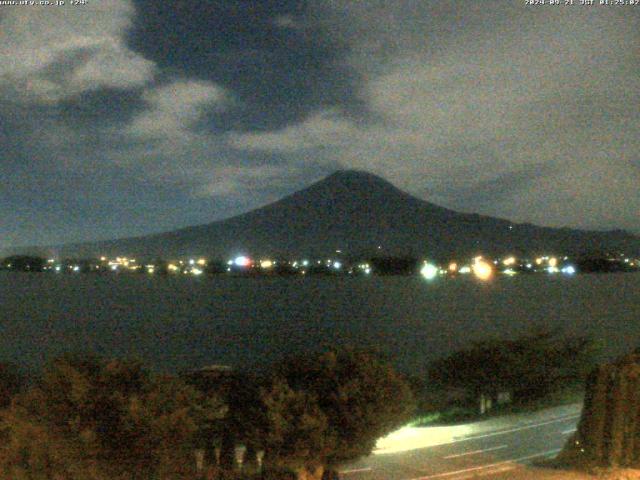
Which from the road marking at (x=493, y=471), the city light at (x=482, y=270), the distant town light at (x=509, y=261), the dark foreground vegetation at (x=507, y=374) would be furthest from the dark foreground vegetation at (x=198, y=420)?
the distant town light at (x=509, y=261)

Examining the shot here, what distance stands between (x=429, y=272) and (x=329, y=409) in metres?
97.6

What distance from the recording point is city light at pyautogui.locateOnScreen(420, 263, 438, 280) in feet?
341

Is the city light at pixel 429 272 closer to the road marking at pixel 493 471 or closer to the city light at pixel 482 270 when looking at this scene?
the city light at pixel 482 270

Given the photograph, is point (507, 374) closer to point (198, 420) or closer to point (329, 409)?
point (329, 409)

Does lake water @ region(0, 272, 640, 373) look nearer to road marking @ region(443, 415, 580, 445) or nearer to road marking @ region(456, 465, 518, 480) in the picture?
road marking @ region(443, 415, 580, 445)

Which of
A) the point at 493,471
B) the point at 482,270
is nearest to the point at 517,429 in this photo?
the point at 493,471

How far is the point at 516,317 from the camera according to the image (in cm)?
5788

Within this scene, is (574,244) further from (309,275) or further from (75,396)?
(75,396)

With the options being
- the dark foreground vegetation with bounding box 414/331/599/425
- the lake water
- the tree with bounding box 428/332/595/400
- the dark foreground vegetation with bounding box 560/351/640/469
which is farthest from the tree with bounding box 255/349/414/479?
the lake water

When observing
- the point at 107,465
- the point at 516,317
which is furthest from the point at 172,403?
the point at 516,317

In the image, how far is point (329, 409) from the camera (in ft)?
23.6

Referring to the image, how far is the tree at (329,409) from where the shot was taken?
6.92m

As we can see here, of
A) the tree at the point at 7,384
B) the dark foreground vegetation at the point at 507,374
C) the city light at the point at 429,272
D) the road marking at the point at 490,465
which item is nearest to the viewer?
the road marking at the point at 490,465

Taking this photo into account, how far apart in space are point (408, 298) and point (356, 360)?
2683 inches
